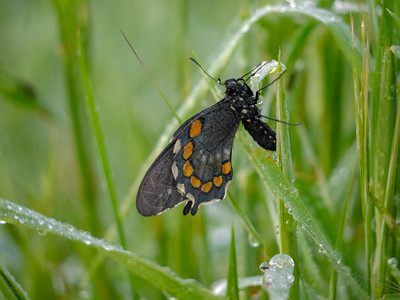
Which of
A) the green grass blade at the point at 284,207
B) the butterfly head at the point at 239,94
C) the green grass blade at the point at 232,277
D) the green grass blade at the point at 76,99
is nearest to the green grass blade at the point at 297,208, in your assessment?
the green grass blade at the point at 284,207

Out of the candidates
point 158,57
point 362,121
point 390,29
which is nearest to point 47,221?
point 362,121

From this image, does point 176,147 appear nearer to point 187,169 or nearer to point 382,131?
point 187,169

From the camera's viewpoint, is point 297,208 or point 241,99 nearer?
point 297,208

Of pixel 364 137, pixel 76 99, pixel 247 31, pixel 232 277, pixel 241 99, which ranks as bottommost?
pixel 232 277

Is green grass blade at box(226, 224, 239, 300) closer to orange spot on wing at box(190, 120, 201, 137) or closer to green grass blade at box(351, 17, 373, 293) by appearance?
green grass blade at box(351, 17, 373, 293)

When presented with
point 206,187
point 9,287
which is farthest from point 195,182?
point 9,287

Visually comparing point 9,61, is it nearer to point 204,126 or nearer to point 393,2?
point 204,126
